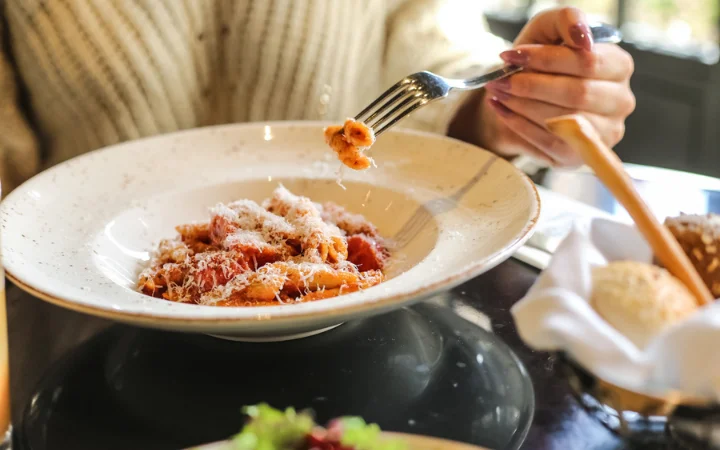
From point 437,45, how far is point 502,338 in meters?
0.95

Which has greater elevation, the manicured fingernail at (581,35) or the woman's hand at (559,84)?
the manicured fingernail at (581,35)

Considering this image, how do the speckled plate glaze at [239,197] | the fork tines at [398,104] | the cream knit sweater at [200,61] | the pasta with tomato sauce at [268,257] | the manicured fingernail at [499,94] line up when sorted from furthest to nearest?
the cream knit sweater at [200,61] < the manicured fingernail at [499,94] < the fork tines at [398,104] < the pasta with tomato sauce at [268,257] < the speckled plate glaze at [239,197]

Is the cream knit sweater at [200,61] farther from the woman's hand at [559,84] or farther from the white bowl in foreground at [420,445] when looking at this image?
the white bowl in foreground at [420,445]

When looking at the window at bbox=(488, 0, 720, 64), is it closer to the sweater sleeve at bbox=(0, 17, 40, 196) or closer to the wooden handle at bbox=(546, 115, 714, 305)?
the sweater sleeve at bbox=(0, 17, 40, 196)

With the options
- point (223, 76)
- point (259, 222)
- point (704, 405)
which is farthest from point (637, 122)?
point (704, 405)

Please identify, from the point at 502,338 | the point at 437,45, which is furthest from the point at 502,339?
the point at 437,45

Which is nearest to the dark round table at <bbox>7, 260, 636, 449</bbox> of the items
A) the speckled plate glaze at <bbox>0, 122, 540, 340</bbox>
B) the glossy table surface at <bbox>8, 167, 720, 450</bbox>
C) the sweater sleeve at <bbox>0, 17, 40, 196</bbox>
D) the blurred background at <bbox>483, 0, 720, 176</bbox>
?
the glossy table surface at <bbox>8, 167, 720, 450</bbox>

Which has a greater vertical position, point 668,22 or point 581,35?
point 581,35

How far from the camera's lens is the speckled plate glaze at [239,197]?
68 centimetres

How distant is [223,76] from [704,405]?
1.41 meters

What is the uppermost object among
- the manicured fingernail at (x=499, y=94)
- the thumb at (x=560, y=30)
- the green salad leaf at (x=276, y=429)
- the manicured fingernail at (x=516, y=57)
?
the thumb at (x=560, y=30)

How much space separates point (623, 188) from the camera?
602mm

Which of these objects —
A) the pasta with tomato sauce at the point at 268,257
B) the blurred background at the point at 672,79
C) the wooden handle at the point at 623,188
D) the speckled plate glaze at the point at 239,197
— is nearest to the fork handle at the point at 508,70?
the speckled plate glaze at the point at 239,197

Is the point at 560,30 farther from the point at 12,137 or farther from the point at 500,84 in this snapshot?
the point at 12,137
